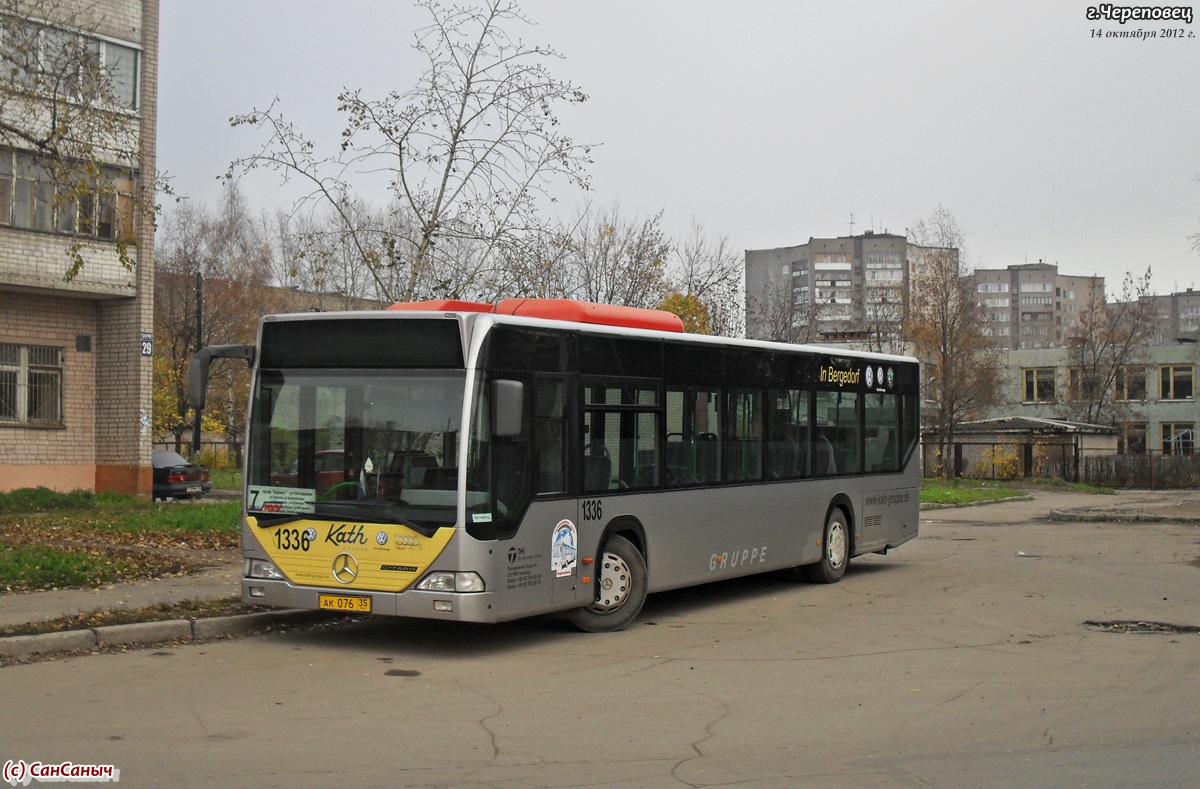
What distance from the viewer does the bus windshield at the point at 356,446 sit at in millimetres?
10352

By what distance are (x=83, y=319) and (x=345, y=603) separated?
21150 mm

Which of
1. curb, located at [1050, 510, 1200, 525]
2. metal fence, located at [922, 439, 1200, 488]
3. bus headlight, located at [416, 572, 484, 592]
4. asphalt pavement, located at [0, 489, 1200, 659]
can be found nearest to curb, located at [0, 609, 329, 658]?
asphalt pavement, located at [0, 489, 1200, 659]

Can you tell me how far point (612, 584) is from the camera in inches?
473

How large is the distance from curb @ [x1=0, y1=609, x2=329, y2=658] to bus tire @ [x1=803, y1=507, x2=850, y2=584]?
665 cm

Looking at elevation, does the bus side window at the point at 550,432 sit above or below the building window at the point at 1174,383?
below

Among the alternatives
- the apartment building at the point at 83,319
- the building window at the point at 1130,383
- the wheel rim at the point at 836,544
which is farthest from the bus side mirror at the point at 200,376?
the building window at the point at 1130,383

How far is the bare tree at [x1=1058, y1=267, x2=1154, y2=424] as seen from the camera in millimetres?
71688

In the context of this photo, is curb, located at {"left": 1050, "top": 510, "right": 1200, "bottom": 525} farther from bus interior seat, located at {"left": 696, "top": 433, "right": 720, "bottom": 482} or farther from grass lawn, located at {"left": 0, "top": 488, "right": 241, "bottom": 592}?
grass lawn, located at {"left": 0, "top": 488, "right": 241, "bottom": 592}

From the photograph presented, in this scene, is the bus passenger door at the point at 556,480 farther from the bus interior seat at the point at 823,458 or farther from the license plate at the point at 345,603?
the bus interior seat at the point at 823,458

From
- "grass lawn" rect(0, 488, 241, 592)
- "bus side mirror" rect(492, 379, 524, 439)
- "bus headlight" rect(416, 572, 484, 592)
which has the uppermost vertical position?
"bus side mirror" rect(492, 379, 524, 439)


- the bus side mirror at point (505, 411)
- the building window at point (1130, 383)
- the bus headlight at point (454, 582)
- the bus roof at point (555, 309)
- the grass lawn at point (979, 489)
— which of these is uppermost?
the building window at point (1130, 383)

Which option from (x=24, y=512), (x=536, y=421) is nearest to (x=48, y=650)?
(x=536, y=421)

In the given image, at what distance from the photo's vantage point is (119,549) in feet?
54.5

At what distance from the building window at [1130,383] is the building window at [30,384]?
197ft
